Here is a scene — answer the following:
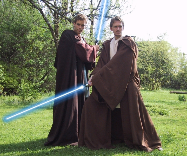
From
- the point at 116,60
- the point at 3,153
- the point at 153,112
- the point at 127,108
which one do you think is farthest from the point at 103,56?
the point at 153,112

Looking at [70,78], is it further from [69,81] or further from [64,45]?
[64,45]

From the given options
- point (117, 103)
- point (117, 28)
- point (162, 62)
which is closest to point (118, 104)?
point (117, 103)

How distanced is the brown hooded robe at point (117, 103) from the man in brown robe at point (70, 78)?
14.4 inches

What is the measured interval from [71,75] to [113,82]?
0.89 m

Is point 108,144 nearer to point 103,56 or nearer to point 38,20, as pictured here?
point 103,56

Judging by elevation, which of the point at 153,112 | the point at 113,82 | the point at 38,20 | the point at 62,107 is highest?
the point at 38,20

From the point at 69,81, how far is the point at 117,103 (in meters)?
1.07

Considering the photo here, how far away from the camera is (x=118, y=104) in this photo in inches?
188

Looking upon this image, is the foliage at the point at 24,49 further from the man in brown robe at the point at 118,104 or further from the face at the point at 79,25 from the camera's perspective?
the man in brown robe at the point at 118,104

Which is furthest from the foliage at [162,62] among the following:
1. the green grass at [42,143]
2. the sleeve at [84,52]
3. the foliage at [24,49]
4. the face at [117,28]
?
the face at [117,28]

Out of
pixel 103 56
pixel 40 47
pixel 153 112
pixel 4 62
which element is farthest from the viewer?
pixel 4 62

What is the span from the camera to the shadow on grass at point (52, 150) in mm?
4348

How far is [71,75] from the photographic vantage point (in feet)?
16.9

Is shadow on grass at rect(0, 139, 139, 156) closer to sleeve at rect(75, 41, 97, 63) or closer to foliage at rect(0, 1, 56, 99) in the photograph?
sleeve at rect(75, 41, 97, 63)
